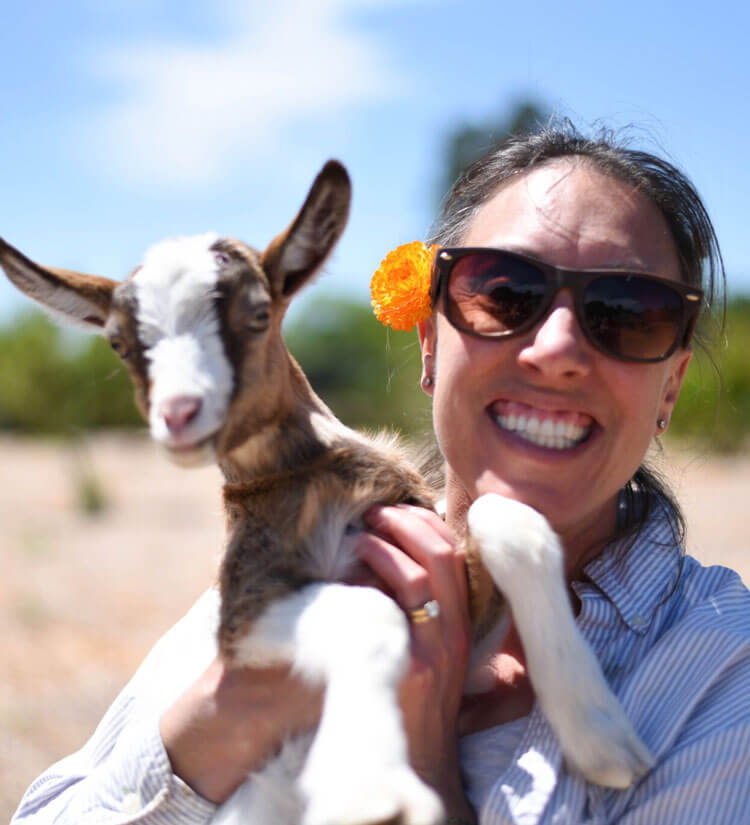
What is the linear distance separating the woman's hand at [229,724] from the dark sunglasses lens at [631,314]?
1085mm

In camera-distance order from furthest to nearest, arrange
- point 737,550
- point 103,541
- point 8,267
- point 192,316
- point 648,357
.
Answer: point 103,541 < point 737,550 < point 648,357 < point 8,267 < point 192,316

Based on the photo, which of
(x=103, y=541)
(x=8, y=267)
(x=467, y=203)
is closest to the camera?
(x=8, y=267)

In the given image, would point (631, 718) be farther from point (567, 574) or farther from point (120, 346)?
point (120, 346)

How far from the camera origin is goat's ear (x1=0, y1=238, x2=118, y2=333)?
2.05m

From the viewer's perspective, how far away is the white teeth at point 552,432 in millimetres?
2188

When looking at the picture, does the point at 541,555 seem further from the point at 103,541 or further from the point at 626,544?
the point at 103,541

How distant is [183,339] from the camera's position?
185 centimetres

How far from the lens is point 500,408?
7.41 feet

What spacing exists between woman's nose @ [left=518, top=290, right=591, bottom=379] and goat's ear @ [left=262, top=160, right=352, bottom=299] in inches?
21.0

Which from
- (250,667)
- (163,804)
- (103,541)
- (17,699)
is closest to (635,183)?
(250,667)

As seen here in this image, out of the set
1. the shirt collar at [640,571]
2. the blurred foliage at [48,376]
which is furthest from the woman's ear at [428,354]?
the blurred foliage at [48,376]

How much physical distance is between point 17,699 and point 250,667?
621 cm

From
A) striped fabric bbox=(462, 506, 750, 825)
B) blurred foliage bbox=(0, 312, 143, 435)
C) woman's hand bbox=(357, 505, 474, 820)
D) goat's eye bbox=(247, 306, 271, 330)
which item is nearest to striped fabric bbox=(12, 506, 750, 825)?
striped fabric bbox=(462, 506, 750, 825)

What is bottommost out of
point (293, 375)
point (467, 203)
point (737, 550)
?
point (737, 550)
